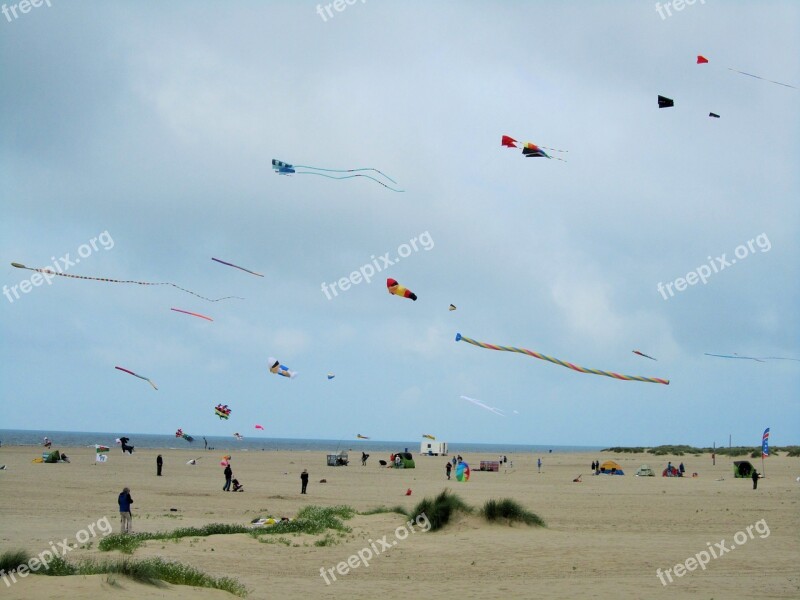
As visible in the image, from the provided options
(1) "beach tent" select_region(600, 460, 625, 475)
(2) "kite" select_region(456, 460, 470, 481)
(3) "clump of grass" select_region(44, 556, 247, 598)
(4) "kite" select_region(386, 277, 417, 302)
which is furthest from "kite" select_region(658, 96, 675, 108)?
(1) "beach tent" select_region(600, 460, 625, 475)

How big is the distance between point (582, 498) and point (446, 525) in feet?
36.6

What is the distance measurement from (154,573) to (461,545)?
7.06m

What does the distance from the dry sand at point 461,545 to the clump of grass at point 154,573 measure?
0.23 meters

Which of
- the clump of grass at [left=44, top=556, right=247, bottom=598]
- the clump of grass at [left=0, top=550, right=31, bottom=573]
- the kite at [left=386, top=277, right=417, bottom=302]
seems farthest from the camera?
the kite at [left=386, top=277, right=417, bottom=302]

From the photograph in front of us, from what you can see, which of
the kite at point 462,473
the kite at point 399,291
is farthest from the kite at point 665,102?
the kite at point 462,473

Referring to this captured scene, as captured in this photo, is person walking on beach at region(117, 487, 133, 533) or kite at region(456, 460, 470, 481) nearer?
person walking on beach at region(117, 487, 133, 533)

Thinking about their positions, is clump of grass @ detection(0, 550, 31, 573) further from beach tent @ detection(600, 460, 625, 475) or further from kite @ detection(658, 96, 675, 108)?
beach tent @ detection(600, 460, 625, 475)

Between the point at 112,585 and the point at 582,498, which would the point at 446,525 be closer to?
the point at 112,585

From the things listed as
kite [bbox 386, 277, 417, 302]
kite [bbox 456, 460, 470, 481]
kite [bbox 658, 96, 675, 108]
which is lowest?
kite [bbox 456, 460, 470, 481]

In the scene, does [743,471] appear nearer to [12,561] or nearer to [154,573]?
[154,573]

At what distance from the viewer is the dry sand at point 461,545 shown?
10.5m

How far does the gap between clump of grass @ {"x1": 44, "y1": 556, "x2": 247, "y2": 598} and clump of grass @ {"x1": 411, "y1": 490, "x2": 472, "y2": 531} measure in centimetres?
660

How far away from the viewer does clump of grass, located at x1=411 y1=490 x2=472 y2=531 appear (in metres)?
15.7

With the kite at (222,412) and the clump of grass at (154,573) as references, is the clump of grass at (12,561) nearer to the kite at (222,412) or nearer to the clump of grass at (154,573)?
the clump of grass at (154,573)
